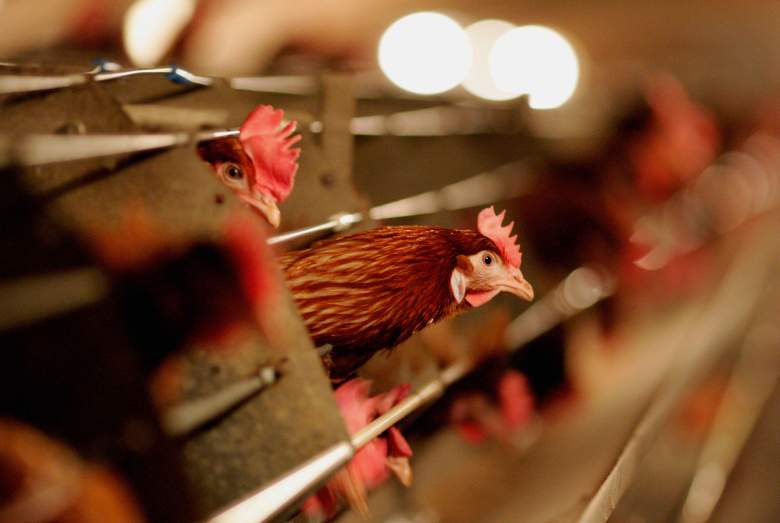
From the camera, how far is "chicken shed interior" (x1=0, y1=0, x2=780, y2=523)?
1.32 ft

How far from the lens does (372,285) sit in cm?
60

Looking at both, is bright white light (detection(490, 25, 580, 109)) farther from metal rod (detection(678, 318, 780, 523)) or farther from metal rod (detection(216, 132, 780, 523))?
metal rod (detection(678, 318, 780, 523))

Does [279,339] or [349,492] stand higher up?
[279,339]

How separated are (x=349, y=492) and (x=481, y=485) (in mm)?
396

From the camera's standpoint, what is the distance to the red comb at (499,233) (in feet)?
2.11

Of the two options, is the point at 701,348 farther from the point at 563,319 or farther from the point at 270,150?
the point at 270,150

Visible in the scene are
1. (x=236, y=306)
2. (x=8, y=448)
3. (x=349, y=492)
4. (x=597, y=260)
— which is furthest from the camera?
(x=597, y=260)

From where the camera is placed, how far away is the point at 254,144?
0.59 m

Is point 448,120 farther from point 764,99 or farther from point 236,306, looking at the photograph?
point 764,99

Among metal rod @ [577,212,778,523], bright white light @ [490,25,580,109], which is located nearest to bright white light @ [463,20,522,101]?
bright white light @ [490,25,580,109]

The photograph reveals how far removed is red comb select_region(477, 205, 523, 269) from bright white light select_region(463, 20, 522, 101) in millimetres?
1385

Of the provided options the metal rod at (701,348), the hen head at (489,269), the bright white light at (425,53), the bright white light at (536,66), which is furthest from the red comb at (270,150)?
the bright white light at (425,53)

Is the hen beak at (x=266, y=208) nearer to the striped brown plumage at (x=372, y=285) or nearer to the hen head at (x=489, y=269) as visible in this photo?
the striped brown plumage at (x=372, y=285)

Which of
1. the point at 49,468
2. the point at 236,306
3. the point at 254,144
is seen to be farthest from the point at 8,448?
the point at 254,144
